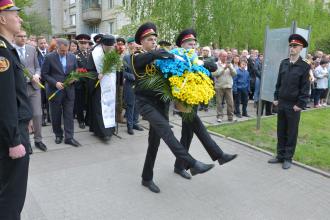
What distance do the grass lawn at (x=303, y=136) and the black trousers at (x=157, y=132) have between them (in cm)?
291

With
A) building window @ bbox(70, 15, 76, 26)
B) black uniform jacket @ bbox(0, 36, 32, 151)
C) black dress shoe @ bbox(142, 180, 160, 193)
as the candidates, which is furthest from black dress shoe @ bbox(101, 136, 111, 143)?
building window @ bbox(70, 15, 76, 26)

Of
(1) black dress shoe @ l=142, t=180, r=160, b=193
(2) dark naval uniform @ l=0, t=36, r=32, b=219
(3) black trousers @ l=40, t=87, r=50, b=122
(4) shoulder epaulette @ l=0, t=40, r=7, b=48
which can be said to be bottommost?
(1) black dress shoe @ l=142, t=180, r=160, b=193

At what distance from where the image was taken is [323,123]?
950cm

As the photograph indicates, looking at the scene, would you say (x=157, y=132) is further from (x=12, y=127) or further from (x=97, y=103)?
(x=97, y=103)

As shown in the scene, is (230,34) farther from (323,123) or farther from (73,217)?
(73,217)

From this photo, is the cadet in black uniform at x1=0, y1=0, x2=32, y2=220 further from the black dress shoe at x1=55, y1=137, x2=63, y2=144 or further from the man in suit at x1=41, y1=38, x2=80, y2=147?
the black dress shoe at x1=55, y1=137, x2=63, y2=144

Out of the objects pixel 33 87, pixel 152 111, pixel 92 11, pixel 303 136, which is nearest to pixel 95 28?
pixel 92 11

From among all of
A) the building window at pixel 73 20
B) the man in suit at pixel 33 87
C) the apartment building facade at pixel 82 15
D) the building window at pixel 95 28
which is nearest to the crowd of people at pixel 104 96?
the man in suit at pixel 33 87

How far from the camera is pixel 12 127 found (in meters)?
2.65

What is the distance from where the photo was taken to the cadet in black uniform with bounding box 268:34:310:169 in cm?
557

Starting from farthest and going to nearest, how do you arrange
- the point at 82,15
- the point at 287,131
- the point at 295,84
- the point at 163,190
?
the point at 82,15
the point at 287,131
the point at 295,84
the point at 163,190

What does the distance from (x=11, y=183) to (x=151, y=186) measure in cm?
220

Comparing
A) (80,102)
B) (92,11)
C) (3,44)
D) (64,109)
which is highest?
(92,11)

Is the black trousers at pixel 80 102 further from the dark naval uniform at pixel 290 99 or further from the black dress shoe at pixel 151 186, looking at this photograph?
the dark naval uniform at pixel 290 99
